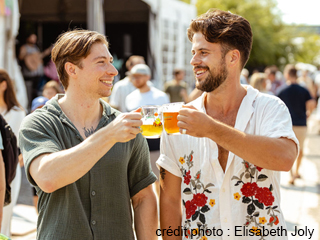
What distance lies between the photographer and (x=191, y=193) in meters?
2.43

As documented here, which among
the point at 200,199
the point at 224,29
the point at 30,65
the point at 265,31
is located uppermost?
the point at 224,29

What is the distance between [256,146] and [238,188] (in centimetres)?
33

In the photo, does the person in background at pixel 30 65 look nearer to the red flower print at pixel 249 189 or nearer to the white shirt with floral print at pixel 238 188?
the white shirt with floral print at pixel 238 188

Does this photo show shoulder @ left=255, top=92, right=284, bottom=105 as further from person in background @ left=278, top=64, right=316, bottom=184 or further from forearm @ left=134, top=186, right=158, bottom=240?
person in background @ left=278, top=64, right=316, bottom=184

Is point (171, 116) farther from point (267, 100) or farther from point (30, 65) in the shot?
point (30, 65)

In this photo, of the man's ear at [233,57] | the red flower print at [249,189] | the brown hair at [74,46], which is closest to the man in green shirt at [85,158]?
the brown hair at [74,46]

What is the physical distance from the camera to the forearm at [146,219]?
8.03 ft

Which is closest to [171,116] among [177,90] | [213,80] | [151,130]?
[151,130]

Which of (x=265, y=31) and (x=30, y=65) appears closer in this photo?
(x=30, y=65)

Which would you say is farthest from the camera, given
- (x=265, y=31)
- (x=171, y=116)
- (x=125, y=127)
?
(x=265, y=31)

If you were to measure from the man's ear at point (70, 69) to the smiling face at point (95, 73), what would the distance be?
0.02m

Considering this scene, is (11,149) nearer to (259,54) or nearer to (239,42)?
(239,42)

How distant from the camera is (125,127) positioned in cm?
190

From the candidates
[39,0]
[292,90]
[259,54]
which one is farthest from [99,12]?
[259,54]
